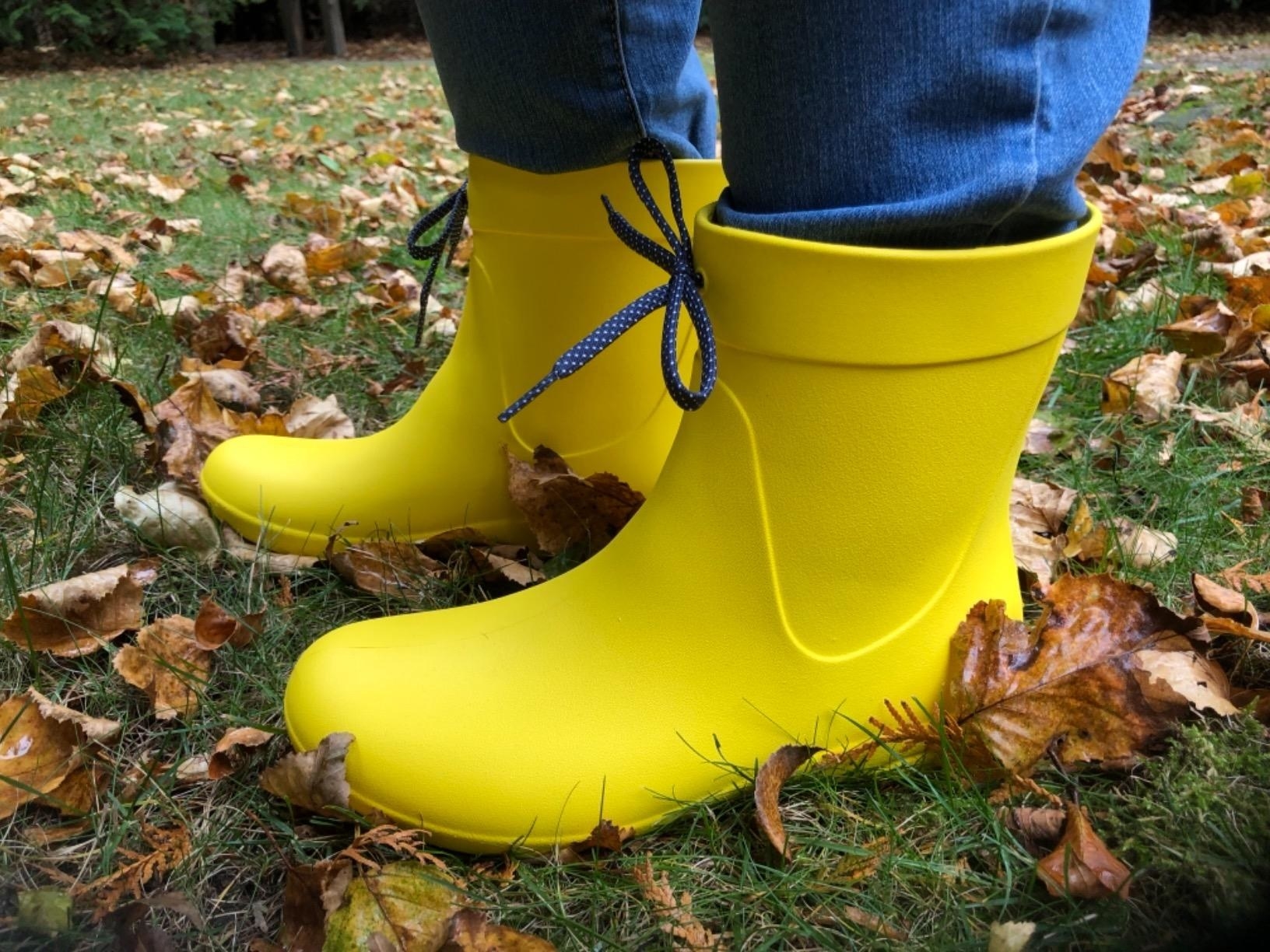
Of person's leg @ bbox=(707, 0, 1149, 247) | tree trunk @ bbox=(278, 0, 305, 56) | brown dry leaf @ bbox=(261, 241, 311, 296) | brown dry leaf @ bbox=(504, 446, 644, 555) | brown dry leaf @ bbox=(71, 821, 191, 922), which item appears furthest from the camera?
tree trunk @ bbox=(278, 0, 305, 56)

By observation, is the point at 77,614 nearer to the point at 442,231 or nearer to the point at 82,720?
the point at 82,720

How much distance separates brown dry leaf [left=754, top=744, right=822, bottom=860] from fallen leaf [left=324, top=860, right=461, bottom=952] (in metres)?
0.21

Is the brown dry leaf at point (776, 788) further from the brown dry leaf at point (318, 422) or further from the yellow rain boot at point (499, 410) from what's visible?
the brown dry leaf at point (318, 422)

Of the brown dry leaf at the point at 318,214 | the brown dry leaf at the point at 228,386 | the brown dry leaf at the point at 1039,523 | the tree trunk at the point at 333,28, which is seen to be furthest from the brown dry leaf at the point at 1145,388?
the tree trunk at the point at 333,28

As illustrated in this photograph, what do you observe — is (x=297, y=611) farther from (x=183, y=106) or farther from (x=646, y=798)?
(x=183, y=106)

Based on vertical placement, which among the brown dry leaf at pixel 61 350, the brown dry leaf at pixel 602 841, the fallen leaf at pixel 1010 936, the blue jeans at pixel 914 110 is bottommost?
the brown dry leaf at pixel 602 841

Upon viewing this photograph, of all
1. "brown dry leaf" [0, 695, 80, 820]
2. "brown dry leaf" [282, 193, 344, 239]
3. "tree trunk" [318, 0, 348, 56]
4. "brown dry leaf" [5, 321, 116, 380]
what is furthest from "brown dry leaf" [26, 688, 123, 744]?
"tree trunk" [318, 0, 348, 56]

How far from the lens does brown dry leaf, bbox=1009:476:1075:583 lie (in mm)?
1022

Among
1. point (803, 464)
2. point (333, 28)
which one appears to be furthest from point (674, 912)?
point (333, 28)

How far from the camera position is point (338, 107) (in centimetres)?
538

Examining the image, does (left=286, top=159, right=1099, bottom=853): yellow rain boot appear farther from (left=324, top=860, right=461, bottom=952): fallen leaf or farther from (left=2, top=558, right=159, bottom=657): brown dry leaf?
(left=2, top=558, right=159, bottom=657): brown dry leaf

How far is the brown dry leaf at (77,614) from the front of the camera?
2.95 ft

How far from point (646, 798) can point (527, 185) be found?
1.78 feet

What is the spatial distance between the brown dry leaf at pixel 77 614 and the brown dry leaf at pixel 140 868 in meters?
0.26
